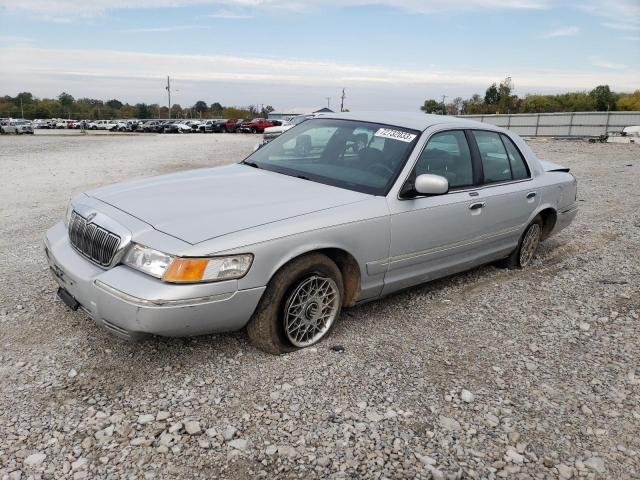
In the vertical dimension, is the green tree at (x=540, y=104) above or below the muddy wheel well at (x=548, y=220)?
above

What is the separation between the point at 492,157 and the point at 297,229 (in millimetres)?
2484

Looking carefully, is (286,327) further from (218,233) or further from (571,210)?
(571,210)

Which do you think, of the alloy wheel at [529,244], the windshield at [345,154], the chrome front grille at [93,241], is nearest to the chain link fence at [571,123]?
the alloy wheel at [529,244]

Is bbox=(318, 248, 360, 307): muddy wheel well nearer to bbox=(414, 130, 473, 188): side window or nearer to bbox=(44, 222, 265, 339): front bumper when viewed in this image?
bbox=(44, 222, 265, 339): front bumper

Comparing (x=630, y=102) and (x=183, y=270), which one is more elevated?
(x=630, y=102)

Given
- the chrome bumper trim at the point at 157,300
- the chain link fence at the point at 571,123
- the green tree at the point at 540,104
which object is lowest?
the chrome bumper trim at the point at 157,300

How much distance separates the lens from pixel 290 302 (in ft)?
11.3

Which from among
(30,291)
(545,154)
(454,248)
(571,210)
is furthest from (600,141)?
(30,291)

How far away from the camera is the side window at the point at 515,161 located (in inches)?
205

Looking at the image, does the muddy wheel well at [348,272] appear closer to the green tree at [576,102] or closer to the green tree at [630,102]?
the green tree at [576,102]

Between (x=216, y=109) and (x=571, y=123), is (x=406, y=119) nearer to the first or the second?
(x=571, y=123)

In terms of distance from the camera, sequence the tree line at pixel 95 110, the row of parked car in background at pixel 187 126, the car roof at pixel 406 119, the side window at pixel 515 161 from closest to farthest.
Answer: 1. the car roof at pixel 406 119
2. the side window at pixel 515 161
3. the row of parked car in background at pixel 187 126
4. the tree line at pixel 95 110

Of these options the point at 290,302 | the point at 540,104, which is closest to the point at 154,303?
the point at 290,302

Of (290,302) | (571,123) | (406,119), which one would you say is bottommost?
(290,302)
